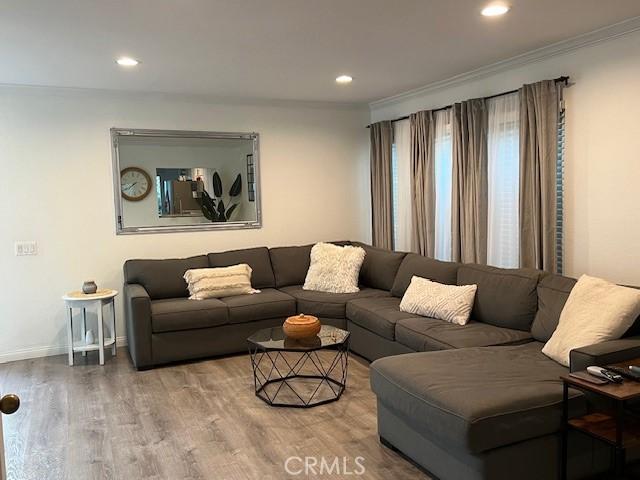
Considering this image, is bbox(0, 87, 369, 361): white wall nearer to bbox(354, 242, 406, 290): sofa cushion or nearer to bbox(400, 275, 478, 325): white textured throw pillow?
bbox(354, 242, 406, 290): sofa cushion

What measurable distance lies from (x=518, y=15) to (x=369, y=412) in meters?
2.61

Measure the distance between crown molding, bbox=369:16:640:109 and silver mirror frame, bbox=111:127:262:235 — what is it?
1.68 meters

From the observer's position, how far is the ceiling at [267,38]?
9.79ft

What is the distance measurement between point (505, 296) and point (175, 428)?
236cm

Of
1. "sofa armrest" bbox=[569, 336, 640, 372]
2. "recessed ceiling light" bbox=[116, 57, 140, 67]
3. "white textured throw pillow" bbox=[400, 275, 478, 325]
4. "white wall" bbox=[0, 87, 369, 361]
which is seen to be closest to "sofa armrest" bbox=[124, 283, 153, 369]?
"white wall" bbox=[0, 87, 369, 361]

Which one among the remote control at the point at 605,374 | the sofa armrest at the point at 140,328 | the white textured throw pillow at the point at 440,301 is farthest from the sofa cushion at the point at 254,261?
the remote control at the point at 605,374

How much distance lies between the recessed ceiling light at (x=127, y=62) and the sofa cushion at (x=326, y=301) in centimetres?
243

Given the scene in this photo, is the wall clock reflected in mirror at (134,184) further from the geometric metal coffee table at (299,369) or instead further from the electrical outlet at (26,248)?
the geometric metal coffee table at (299,369)

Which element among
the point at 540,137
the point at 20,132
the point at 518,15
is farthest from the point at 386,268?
the point at 20,132

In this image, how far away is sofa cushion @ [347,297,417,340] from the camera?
417cm

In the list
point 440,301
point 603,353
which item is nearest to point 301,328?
point 440,301

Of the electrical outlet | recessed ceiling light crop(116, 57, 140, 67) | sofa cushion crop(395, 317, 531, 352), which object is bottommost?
sofa cushion crop(395, 317, 531, 352)

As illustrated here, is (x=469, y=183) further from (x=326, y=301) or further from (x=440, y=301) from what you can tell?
(x=326, y=301)

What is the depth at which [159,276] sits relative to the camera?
199 inches
